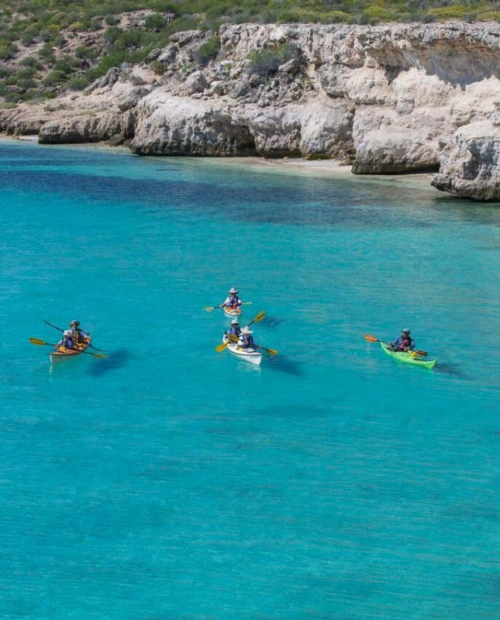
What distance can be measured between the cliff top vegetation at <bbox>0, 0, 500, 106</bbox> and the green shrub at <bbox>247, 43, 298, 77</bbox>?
362cm

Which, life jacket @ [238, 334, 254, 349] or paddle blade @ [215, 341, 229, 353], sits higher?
life jacket @ [238, 334, 254, 349]

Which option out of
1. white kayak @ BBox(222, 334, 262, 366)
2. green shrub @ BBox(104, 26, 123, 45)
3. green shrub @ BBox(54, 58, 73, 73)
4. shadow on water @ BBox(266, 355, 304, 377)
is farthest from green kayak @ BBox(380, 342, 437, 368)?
green shrub @ BBox(104, 26, 123, 45)

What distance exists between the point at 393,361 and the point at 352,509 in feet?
25.1

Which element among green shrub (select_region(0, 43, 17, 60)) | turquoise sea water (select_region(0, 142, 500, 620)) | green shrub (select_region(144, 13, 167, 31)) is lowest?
turquoise sea water (select_region(0, 142, 500, 620))

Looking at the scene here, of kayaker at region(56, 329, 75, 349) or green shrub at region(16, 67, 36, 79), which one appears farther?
green shrub at region(16, 67, 36, 79)

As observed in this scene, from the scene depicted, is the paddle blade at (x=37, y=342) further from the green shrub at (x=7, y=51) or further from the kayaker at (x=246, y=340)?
the green shrub at (x=7, y=51)

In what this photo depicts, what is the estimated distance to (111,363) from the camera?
70.0 ft

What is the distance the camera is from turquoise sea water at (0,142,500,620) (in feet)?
41.6

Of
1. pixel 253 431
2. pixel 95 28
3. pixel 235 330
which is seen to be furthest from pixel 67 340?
pixel 95 28

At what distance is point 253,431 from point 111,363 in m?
5.28

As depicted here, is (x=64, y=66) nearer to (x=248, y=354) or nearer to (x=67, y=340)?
(x=67, y=340)

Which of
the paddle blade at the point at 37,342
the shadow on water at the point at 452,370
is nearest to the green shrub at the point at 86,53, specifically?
the paddle blade at the point at 37,342

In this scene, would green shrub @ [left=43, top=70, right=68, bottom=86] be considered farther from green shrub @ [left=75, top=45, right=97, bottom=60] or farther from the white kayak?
the white kayak

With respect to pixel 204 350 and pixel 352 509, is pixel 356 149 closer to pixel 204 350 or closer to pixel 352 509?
pixel 204 350
